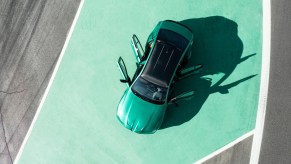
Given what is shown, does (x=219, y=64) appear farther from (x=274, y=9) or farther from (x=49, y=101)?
(x=49, y=101)

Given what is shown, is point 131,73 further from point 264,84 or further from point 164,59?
point 264,84

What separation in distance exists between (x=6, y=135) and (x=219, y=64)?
7514 mm

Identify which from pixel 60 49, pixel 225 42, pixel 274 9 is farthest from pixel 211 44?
pixel 60 49

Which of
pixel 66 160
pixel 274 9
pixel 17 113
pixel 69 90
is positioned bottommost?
pixel 66 160

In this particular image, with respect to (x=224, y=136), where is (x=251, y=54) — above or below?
above

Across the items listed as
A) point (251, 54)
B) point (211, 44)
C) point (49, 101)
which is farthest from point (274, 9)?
point (49, 101)

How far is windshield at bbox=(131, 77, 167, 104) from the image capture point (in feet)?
31.3

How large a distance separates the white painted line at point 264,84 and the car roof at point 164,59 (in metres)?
2.76

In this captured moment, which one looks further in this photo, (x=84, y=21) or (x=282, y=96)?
(x=84, y=21)

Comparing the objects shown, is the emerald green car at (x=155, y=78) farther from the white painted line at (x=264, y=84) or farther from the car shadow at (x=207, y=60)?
the white painted line at (x=264, y=84)

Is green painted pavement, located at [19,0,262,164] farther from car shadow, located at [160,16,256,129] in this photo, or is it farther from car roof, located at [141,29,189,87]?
car roof, located at [141,29,189,87]

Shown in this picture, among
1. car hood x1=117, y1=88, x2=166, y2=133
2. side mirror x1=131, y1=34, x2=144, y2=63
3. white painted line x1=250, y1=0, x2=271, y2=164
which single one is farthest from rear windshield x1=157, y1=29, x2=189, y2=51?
white painted line x1=250, y1=0, x2=271, y2=164

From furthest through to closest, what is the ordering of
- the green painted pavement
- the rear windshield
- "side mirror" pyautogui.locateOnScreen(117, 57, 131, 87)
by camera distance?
1. the green painted pavement
2. "side mirror" pyautogui.locateOnScreen(117, 57, 131, 87)
3. the rear windshield

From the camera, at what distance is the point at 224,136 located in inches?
403
